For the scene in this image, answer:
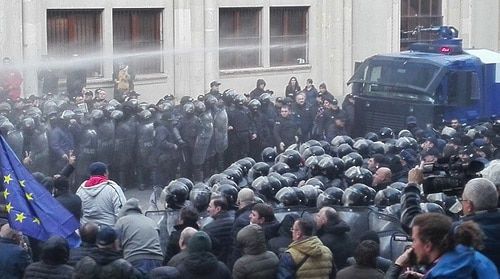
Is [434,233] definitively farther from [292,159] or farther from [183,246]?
[292,159]

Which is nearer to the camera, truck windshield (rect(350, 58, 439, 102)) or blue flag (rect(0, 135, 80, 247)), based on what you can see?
blue flag (rect(0, 135, 80, 247))

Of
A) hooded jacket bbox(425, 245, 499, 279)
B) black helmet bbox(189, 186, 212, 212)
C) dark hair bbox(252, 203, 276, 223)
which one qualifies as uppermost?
hooded jacket bbox(425, 245, 499, 279)

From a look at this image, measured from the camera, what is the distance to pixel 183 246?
9719 millimetres

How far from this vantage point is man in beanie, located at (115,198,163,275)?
10500 mm

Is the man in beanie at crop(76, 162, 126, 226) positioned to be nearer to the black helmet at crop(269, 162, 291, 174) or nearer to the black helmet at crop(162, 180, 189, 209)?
the black helmet at crop(162, 180, 189, 209)

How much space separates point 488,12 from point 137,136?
22.3 metres

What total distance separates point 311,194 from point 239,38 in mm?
A: 19247

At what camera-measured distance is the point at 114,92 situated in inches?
1027

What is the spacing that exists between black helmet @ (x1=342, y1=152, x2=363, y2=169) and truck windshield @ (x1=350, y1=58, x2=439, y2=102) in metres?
6.65

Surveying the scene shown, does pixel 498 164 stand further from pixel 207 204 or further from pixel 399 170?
pixel 399 170

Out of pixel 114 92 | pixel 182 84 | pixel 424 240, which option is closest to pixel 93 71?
pixel 114 92

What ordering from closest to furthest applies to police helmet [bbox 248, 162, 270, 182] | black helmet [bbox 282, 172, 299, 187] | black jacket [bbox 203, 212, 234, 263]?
1. black jacket [bbox 203, 212, 234, 263]
2. black helmet [bbox 282, 172, 299, 187]
3. police helmet [bbox 248, 162, 270, 182]

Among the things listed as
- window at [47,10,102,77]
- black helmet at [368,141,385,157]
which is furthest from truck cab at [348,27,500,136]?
window at [47,10,102,77]

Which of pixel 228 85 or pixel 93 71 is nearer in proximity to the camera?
pixel 93 71
